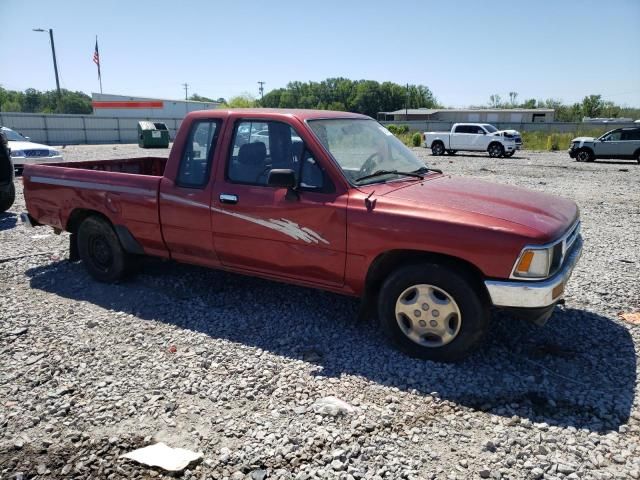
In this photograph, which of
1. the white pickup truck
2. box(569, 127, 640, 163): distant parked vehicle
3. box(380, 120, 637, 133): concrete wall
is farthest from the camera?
box(380, 120, 637, 133): concrete wall

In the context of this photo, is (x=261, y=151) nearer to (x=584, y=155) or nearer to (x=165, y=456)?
(x=165, y=456)

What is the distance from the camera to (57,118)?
119 ft

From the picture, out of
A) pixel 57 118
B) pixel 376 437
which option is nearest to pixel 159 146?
pixel 57 118

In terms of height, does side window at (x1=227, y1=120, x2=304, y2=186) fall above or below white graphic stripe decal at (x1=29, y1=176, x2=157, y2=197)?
above

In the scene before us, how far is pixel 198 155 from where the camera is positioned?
189 inches

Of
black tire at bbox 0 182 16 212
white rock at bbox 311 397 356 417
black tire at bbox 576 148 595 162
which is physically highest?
black tire at bbox 0 182 16 212

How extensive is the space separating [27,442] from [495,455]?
2776 millimetres

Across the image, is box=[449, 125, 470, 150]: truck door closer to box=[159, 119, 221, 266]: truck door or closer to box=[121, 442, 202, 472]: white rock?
box=[159, 119, 221, 266]: truck door

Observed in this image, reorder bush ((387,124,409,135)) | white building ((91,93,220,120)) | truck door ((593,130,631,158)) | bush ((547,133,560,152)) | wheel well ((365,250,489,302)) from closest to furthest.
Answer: wheel well ((365,250,489,302))
truck door ((593,130,631,158))
bush ((547,133,560,152))
bush ((387,124,409,135))
white building ((91,93,220,120))

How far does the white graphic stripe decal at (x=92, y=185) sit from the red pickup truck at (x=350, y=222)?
16mm

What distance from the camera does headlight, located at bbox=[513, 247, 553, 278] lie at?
3.45 metres

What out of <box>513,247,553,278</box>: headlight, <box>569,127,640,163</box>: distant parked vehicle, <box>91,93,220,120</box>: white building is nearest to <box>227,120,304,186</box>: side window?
<box>513,247,553,278</box>: headlight

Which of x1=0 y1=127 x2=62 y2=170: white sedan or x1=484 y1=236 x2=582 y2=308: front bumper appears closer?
x1=484 y1=236 x2=582 y2=308: front bumper

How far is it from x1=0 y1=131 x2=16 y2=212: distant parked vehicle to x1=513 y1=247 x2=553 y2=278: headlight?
28.3ft
